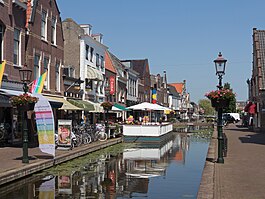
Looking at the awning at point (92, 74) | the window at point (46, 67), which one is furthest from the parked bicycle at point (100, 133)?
the awning at point (92, 74)

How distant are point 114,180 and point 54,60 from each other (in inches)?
653

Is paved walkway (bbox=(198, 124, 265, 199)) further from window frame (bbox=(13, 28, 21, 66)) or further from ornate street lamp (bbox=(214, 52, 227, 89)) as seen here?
window frame (bbox=(13, 28, 21, 66))

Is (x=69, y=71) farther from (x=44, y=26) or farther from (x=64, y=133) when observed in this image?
(x=64, y=133)

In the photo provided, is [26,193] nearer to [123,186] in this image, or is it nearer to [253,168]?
[123,186]

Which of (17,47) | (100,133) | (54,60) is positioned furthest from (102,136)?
(17,47)

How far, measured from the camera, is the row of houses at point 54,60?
20.6m

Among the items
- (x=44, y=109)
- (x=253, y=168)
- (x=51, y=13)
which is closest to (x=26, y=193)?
(x=44, y=109)

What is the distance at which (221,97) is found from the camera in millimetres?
14086

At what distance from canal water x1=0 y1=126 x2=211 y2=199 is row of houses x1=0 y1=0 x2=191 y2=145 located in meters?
6.38

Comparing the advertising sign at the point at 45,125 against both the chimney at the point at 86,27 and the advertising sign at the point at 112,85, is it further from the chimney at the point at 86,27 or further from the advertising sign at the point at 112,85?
the advertising sign at the point at 112,85

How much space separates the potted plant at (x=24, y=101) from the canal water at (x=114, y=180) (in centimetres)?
254

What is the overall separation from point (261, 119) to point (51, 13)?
2620 cm

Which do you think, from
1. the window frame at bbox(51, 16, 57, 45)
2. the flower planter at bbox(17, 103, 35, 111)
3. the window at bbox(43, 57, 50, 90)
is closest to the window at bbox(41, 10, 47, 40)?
the window frame at bbox(51, 16, 57, 45)

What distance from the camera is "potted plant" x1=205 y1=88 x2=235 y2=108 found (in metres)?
14.0
